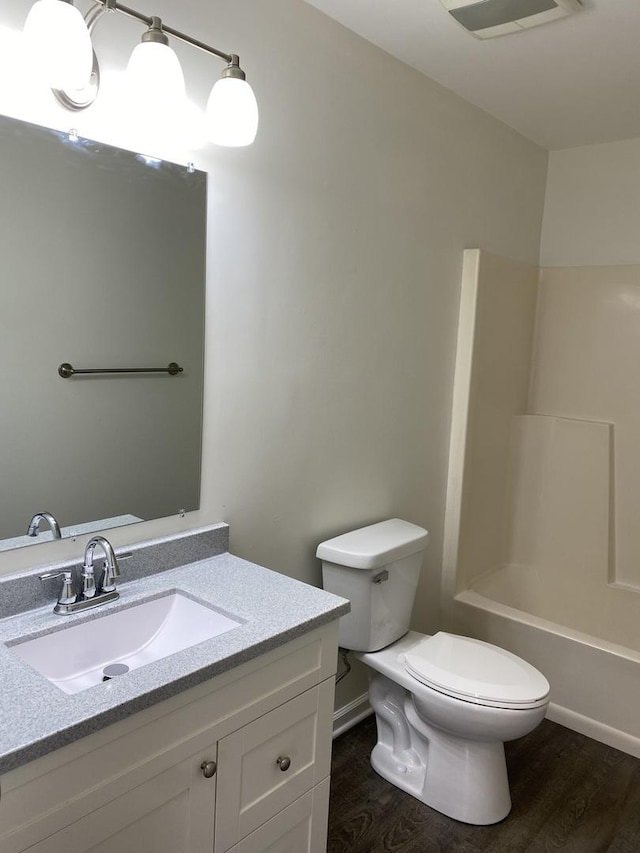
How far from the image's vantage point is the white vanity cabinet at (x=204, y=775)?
1077 mm

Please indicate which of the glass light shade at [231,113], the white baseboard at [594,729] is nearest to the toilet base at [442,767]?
the white baseboard at [594,729]

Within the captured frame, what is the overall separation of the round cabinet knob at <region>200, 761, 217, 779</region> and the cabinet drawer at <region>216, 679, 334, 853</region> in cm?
2

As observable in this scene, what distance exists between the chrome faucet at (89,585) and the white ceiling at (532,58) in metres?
1.61

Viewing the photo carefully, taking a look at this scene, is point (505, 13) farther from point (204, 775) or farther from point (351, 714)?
point (351, 714)

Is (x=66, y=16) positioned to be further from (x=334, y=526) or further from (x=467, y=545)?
(x=467, y=545)

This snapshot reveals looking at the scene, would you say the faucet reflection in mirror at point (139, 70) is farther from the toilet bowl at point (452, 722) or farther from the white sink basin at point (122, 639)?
the toilet bowl at point (452, 722)

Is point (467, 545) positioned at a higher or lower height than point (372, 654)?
higher

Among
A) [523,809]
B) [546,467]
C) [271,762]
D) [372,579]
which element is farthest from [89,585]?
[546,467]

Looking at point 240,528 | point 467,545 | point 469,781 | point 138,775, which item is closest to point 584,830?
point 469,781

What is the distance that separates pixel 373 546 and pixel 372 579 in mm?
105

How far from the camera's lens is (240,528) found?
197 cm

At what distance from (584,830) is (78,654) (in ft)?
5.43

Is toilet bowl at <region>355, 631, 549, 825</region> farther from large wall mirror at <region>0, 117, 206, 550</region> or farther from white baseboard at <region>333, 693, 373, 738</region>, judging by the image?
large wall mirror at <region>0, 117, 206, 550</region>

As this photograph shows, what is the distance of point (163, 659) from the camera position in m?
1.28
